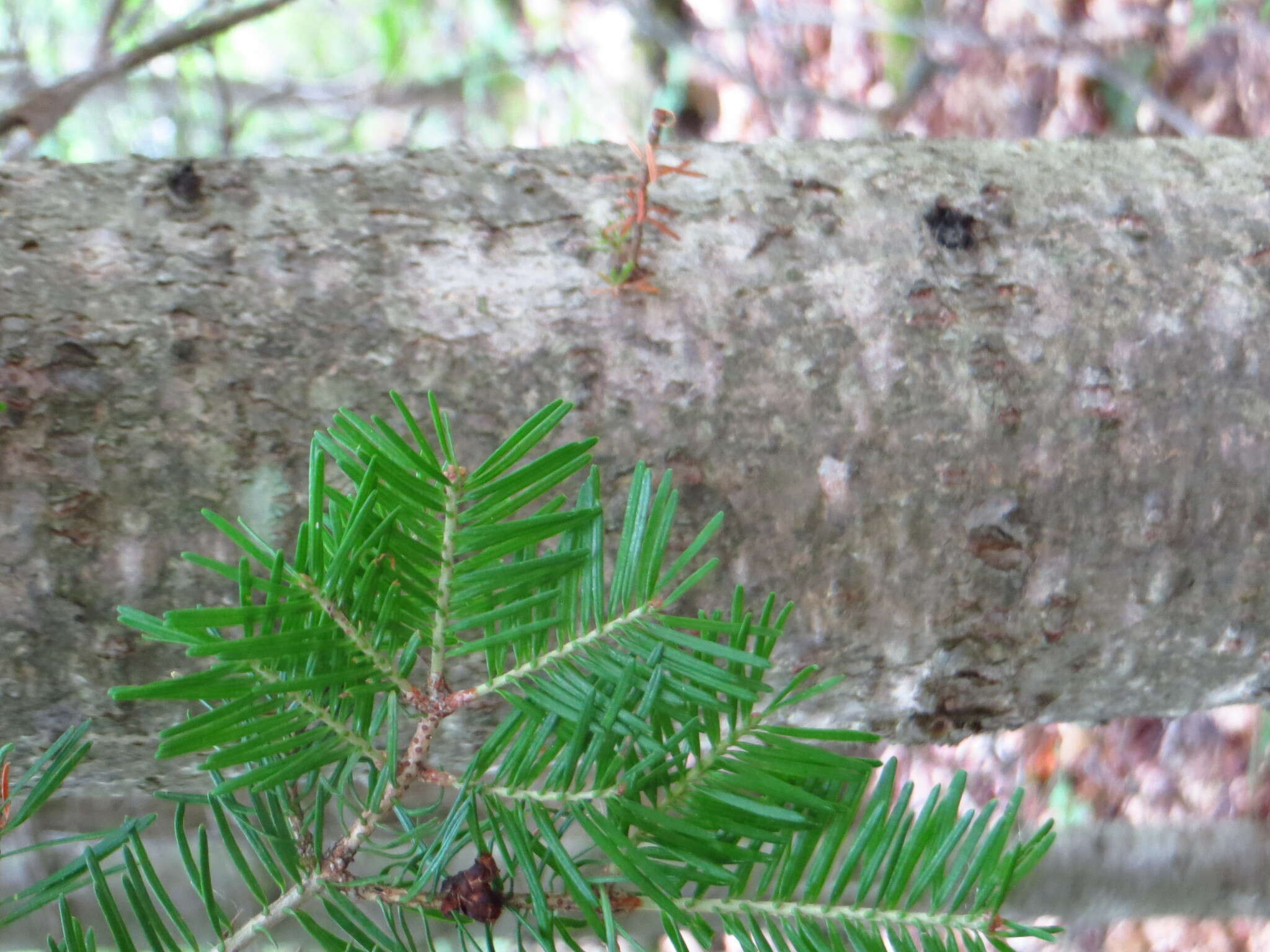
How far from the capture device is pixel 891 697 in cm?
63

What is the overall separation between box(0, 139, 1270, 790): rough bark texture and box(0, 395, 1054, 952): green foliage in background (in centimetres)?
18

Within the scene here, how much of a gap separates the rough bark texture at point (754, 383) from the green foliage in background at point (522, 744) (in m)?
0.18

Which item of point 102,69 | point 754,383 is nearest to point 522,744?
point 754,383

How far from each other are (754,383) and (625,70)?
88.5 inches

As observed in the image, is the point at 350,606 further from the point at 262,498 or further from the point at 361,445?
the point at 262,498

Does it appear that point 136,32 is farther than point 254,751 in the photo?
Yes

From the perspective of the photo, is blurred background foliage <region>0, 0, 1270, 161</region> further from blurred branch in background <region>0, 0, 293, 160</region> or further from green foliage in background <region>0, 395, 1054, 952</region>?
green foliage in background <region>0, 395, 1054, 952</region>

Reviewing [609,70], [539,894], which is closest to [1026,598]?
[539,894]

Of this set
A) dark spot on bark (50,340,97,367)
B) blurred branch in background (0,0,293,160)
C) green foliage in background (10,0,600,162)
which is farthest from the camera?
green foliage in background (10,0,600,162)

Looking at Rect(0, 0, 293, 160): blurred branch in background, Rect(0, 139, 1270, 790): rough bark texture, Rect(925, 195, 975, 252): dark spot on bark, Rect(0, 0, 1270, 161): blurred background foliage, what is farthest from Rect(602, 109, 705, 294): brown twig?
Rect(0, 0, 1270, 161): blurred background foliage

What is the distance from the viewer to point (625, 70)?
2.55m

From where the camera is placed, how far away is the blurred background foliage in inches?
67.2

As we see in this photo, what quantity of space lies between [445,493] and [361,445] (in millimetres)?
34

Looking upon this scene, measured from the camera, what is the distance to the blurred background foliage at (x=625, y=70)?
5.60ft
